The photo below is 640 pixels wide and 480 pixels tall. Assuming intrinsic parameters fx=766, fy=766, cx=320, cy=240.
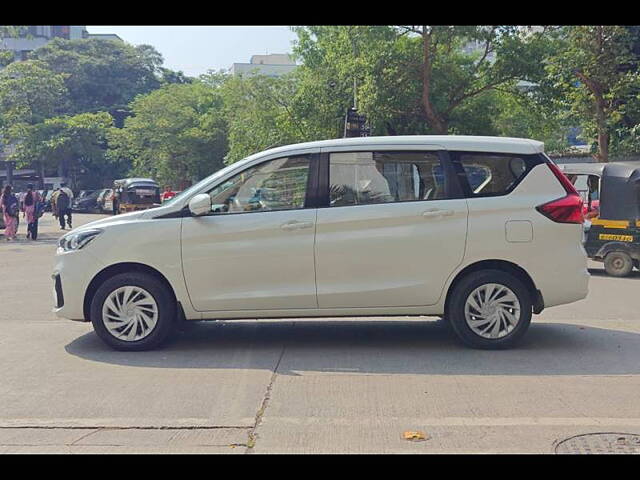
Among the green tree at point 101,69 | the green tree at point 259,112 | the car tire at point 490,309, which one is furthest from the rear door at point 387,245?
the green tree at point 101,69

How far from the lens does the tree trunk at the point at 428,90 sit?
23.0 m

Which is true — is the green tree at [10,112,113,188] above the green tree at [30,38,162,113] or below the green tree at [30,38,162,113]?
below

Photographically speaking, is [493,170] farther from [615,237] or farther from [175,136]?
[175,136]

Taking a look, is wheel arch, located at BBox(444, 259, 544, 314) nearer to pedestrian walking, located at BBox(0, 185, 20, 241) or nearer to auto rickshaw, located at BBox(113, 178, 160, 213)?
pedestrian walking, located at BBox(0, 185, 20, 241)

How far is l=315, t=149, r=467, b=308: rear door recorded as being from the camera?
7.10m

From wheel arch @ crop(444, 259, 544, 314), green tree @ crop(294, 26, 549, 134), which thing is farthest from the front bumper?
green tree @ crop(294, 26, 549, 134)

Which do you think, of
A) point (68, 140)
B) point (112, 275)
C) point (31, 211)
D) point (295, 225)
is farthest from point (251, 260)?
point (68, 140)

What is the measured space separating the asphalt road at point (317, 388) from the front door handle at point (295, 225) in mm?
1191

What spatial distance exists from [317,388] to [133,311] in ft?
7.02

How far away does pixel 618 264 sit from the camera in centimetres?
1341

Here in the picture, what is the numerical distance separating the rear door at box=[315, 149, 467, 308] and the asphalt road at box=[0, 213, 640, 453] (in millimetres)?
586

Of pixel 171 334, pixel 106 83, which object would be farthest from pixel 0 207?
pixel 106 83

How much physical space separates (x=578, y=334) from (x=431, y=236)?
2.16m
